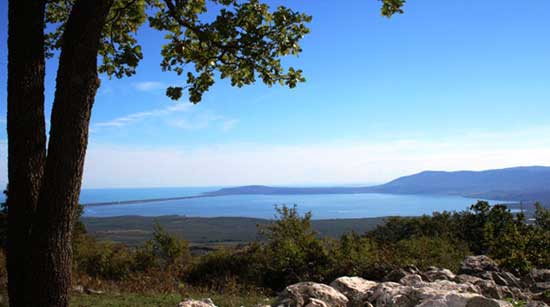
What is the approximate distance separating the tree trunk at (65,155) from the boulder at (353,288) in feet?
14.1

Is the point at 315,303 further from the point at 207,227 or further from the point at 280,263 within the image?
the point at 207,227

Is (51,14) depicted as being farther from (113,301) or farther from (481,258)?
(481,258)

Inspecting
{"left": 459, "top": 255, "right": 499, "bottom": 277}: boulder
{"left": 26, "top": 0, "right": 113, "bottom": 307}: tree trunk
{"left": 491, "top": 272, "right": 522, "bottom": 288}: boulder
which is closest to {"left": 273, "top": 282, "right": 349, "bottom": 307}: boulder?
{"left": 26, "top": 0, "right": 113, "bottom": 307}: tree trunk

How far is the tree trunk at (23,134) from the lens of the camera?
420 centimetres

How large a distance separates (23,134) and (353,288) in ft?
17.7

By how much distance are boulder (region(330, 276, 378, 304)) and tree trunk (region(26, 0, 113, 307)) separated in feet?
14.1

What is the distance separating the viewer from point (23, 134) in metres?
4.29

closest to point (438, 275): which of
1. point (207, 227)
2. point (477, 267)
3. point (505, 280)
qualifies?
point (505, 280)

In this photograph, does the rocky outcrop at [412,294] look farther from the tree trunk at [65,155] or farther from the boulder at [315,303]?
the tree trunk at [65,155]

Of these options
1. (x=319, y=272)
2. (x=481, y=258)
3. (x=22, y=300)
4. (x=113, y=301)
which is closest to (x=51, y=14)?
(x=22, y=300)

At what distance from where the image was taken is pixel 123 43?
6.86m

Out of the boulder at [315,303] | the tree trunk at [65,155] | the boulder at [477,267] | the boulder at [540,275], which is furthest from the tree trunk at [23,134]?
the boulder at [540,275]

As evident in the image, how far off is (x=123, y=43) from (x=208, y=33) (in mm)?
1915

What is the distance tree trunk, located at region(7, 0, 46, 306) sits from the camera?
4.20 m
